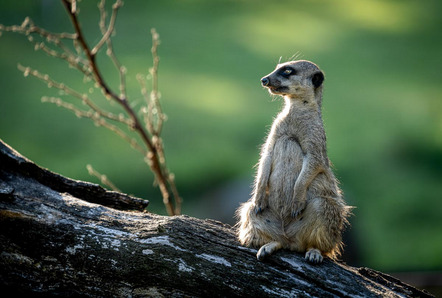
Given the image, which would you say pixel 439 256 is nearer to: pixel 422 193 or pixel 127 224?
pixel 422 193

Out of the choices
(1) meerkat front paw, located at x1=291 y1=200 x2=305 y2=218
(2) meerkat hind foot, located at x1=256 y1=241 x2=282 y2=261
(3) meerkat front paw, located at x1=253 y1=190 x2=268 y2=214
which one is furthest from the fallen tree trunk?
(3) meerkat front paw, located at x1=253 y1=190 x2=268 y2=214

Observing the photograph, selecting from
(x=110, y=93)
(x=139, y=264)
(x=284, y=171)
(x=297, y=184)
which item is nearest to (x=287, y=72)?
(x=284, y=171)

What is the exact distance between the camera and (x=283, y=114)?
15.3 feet

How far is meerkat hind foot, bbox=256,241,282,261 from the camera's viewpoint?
3.86 m

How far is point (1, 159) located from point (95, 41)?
25.1 ft

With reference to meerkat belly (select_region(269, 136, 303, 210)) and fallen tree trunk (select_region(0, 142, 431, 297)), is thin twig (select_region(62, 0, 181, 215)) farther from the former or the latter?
fallen tree trunk (select_region(0, 142, 431, 297))

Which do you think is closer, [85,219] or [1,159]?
[85,219]

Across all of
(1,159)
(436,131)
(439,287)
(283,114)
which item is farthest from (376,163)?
(1,159)

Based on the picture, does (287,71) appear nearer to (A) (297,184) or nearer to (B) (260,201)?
(A) (297,184)

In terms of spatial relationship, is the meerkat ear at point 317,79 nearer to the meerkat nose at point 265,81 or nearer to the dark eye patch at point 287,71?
the dark eye patch at point 287,71

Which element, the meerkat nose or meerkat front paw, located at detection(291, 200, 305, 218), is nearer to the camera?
meerkat front paw, located at detection(291, 200, 305, 218)

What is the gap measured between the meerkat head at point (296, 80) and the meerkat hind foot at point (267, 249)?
1360 mm

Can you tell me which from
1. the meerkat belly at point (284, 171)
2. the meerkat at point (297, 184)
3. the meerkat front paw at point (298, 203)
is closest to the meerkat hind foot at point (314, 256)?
the meerkat at point (297, 184)

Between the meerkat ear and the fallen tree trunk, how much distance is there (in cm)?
158
